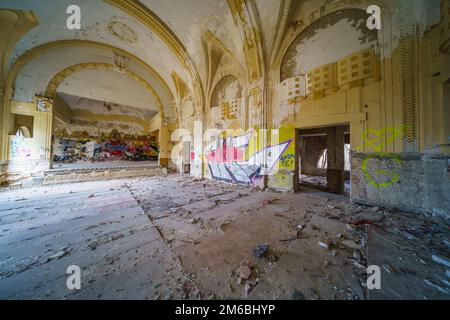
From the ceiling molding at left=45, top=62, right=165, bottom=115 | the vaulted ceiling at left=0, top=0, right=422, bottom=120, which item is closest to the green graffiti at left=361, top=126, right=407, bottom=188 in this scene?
the vaulted ceiling at left=0, top=0, right=422, bottom=120

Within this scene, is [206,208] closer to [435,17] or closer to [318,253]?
[318,253]

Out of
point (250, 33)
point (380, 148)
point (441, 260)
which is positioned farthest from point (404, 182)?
point (250, 33)

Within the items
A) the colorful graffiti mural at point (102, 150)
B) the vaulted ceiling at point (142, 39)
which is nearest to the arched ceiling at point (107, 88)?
the vaulted ceiling at point (142, 39)

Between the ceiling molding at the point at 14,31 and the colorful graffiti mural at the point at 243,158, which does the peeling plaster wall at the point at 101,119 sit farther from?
the colorful graffiti mural at the point at 243,158

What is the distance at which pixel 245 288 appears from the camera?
151cm

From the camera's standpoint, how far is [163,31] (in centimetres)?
714

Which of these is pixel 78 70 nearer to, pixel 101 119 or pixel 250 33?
pixel 101 119

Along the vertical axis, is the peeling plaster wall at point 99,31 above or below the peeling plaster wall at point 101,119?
above

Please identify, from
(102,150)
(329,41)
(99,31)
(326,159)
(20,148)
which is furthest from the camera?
(102,150)

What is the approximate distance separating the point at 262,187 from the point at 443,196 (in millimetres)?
4319

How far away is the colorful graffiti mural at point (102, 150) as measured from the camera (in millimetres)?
15188

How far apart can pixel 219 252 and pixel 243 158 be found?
200 inches

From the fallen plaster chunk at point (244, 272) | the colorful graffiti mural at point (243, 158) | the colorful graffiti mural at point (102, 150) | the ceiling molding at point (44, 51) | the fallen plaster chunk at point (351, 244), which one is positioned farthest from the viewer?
the colorful graffiti mural at point (102, 150)

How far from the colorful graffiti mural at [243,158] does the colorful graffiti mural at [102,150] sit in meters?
13.1
